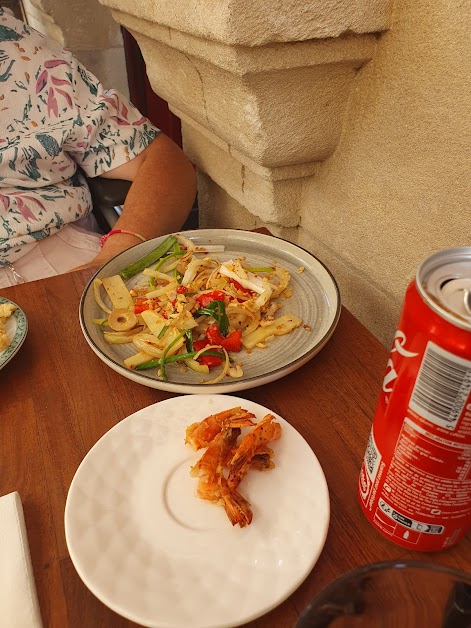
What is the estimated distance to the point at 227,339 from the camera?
751 millimetres

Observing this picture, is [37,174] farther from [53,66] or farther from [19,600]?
[19,600]

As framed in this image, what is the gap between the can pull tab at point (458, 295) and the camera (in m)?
0.36

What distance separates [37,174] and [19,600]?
42.0 inches

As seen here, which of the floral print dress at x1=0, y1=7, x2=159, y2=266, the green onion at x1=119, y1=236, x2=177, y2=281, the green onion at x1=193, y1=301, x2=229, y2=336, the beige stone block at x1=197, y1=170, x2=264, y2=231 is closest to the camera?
the green onion at x1=193, y1=301, x2=229, y2=336

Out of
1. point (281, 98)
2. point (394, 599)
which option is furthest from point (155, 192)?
point (394, 599)

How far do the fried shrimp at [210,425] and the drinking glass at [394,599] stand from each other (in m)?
0.27

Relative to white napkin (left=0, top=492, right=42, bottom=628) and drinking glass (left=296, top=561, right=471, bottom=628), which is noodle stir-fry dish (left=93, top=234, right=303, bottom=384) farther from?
drinking glass (left=296, top=561, right=471, bottom=628)

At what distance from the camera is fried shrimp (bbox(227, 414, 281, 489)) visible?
519 millimetres

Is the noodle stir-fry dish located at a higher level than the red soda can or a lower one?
lower

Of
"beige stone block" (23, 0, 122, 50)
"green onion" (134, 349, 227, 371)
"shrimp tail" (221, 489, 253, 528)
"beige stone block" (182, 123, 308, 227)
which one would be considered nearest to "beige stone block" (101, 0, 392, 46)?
"beige stone block" (182, 123, 308, 227)

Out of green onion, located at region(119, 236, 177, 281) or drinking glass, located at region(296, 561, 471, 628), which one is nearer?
drinking glass, located at region(296, 561, 471, 628)

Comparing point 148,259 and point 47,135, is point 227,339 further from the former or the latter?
A: point 47,135

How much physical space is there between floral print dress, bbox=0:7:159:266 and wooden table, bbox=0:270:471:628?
0.40 meters

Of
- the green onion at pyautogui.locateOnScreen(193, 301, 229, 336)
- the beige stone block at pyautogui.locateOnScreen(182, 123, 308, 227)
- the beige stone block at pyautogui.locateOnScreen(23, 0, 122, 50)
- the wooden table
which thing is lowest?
the wooden table
